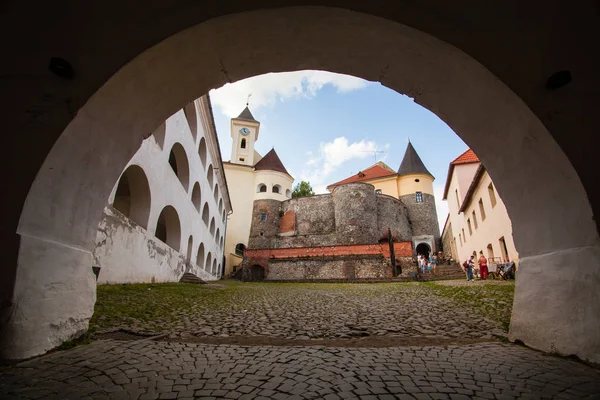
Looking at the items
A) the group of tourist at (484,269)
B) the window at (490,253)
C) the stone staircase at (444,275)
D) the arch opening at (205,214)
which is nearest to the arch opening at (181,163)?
the arch opening at (205,214)

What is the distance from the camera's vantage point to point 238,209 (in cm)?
3603

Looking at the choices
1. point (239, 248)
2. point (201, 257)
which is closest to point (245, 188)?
point (239, 248)

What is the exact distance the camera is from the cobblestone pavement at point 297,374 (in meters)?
1.60

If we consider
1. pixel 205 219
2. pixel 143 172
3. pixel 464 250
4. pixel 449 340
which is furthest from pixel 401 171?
pixel 449 340

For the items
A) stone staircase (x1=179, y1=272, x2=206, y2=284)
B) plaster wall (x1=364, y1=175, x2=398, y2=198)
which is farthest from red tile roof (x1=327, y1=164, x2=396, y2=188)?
stone staircase (x1=179, y1=272, x2=206, y2=284)

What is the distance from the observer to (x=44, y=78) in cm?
215

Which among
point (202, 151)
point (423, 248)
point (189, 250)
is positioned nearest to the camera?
point (189, 250)

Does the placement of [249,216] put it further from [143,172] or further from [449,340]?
[449,340]

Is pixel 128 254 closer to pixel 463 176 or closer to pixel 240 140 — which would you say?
pixel 463 176

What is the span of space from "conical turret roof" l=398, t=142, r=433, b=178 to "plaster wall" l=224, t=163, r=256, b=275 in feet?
66.9

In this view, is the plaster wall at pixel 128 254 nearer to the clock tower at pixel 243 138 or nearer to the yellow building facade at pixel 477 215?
the yellow building facade at pixel 477 215

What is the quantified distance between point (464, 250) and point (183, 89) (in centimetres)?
2428

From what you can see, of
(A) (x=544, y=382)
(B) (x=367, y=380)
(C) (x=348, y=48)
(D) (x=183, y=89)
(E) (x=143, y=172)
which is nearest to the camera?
(A) (x=544, y=382)

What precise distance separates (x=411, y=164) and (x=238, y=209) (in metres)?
23.7
